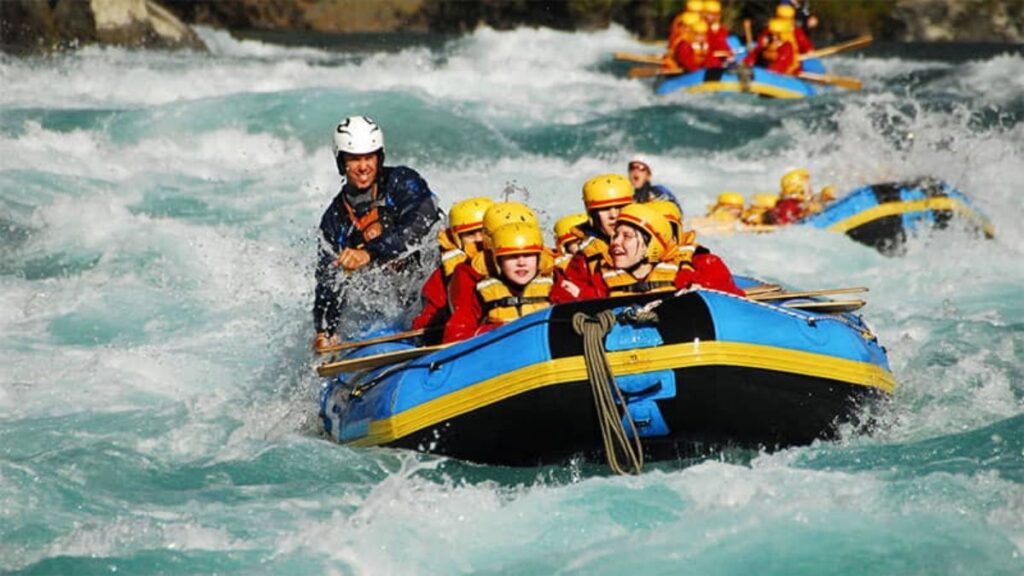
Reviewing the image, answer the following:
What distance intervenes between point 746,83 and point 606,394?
1520 cm

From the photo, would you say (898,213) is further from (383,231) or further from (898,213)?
(383,231)

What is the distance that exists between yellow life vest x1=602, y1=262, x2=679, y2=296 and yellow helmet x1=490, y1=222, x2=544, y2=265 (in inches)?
15.6

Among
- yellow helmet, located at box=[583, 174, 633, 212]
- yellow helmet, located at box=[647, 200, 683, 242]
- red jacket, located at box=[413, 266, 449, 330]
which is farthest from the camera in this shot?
yellow helmet, located at box=[583, 174, 633, 212]

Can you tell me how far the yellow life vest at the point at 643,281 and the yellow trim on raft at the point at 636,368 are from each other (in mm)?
743

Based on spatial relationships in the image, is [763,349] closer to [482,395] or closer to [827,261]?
[482,395]

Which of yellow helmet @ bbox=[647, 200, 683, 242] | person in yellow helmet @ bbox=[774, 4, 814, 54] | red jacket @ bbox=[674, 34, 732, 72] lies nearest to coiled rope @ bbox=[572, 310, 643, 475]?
yellow helmet @ bbox=[647, 200, 683, 242]

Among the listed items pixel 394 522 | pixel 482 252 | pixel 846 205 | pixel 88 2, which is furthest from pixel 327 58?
pixel 394 522

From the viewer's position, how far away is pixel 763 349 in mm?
7141

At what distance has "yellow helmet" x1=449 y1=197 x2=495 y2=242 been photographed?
8.66 metres

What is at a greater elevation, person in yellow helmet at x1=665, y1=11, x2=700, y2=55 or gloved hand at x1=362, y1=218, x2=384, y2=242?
gloved hand at x1=362, y1=218, x2=384, y2=242

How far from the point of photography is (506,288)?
7.80m

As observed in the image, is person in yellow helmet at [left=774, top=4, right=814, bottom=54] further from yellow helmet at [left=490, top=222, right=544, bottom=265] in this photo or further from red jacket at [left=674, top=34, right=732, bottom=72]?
yellow helmet at [left=490, top=222, right=544, bottom=265]

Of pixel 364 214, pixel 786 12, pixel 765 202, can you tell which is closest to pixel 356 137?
pixel 364 214

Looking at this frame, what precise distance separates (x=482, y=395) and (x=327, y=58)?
2025 cm
